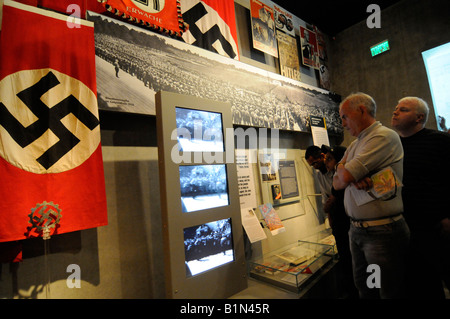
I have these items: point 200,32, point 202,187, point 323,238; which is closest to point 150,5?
point 200,32

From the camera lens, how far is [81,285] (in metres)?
1.65

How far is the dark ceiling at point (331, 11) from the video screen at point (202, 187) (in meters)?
3.39

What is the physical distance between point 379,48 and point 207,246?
473 cm

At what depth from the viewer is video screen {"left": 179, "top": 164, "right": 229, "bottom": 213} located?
66.0 inches

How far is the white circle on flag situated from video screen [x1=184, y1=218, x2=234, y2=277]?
1996 mm

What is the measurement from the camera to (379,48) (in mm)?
4180

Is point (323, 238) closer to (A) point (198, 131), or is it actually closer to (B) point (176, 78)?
(A) point (198, 131)

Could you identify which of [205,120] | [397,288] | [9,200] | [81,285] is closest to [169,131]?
[205,120]

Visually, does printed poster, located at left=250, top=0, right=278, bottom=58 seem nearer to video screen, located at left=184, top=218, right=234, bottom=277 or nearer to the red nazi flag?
the red nazi flag

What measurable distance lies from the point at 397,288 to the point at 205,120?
1756 millimetres

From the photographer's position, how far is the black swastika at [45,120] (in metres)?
1.40

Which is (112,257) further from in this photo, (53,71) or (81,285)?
(53,71)

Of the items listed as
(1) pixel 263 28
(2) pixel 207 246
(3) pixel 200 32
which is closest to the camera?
(2) pixel 207 246

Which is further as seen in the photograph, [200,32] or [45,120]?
[200,32]
